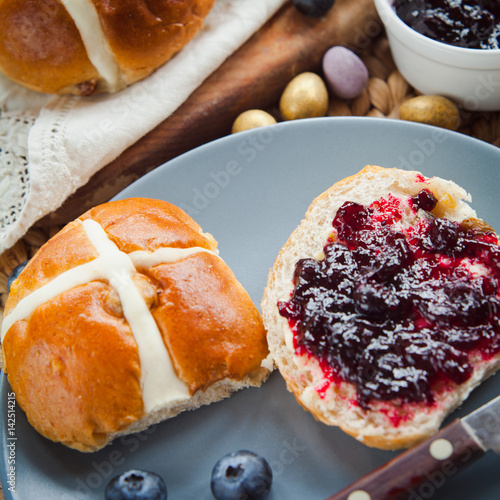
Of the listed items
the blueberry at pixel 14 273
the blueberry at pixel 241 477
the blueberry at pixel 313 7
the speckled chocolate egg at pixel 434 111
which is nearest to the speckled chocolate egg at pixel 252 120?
A: the blueberry at pixel 313 7

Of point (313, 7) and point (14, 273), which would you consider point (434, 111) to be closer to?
point (313, 7)

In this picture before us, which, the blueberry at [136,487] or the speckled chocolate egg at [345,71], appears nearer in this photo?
the blueberry at [136,487]

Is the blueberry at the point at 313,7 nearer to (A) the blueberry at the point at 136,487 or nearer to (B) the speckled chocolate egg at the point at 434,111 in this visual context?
(B) the speckled chocolate egg at the point at 434,111

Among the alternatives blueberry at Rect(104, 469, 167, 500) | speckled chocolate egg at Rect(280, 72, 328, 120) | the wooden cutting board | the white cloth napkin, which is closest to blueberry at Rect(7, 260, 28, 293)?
the white cloth napkin

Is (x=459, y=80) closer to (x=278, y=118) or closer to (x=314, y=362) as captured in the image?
(x=278, y=118)

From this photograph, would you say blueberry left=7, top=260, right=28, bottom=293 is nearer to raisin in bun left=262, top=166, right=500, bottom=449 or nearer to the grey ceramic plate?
the grey ceramic plate

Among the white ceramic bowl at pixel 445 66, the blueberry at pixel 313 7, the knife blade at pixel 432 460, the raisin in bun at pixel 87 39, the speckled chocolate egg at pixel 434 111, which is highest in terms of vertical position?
the raisin in bun at pixel 87 39
